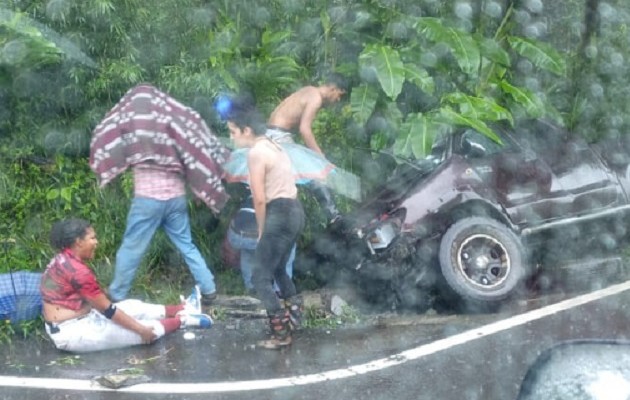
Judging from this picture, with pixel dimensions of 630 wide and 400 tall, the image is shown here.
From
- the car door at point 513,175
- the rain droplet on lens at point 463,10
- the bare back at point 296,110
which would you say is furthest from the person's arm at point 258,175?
the rain droplet on lens at point 463,10

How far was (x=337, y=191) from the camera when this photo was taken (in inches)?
356

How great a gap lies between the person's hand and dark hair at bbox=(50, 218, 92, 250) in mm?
791

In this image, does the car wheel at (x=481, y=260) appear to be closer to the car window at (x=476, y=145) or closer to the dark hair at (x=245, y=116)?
the car window at (x=476, y=145)

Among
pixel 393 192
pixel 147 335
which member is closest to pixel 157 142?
pixel 147 335

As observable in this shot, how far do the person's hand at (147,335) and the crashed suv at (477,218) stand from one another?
6.32 feet

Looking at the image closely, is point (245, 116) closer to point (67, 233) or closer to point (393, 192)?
point (67, 233)

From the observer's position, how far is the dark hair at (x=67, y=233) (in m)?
7.06

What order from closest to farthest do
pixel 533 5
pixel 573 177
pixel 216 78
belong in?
pixel 573 177, pixel 216 78, pixel 533 5

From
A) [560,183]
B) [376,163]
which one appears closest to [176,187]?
[376,163]

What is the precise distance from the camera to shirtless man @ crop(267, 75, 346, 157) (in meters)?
8.77

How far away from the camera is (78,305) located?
7.11 m

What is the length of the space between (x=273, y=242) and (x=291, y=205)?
29 centimetres

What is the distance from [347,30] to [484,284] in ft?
9.78

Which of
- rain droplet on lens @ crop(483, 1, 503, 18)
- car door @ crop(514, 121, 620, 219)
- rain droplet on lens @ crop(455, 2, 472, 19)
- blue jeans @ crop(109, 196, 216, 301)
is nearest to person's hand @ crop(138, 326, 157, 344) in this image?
blue jeans @ crop(109, 196, 216, 301)
